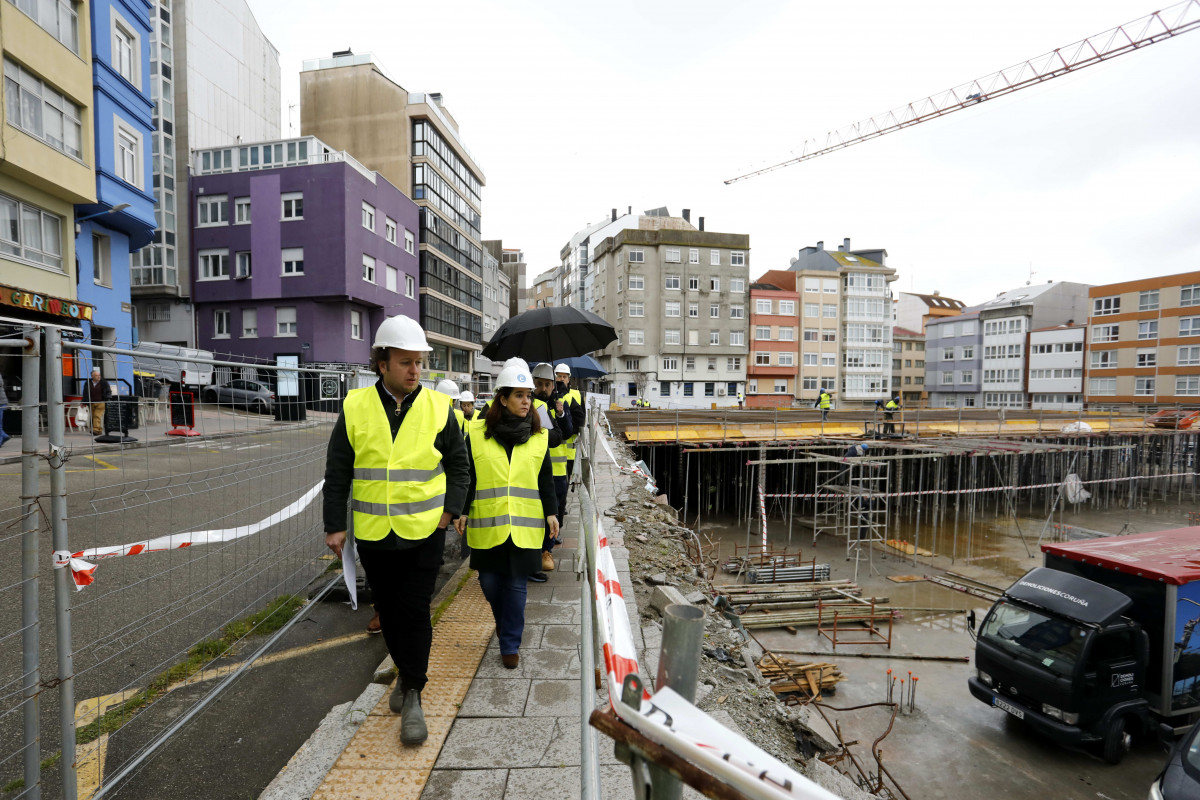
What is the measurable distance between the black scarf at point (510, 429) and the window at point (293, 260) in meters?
27.1

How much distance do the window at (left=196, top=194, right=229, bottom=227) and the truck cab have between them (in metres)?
32.4

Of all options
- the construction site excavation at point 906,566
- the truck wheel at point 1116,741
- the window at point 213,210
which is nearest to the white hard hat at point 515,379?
the construction site excavation at point 906,566

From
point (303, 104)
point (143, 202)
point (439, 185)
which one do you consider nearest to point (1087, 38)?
point (439, 185)

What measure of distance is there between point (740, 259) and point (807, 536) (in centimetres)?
3345

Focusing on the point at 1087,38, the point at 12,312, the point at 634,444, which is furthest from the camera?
the point at 1087,38

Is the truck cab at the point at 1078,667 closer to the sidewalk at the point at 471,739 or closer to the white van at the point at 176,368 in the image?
the sidewalk at the point at 471,739

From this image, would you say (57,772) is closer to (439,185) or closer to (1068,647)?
(1068,647)

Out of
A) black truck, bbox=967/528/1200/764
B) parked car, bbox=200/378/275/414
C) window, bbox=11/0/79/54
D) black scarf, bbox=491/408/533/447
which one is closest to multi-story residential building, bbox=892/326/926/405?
black truck, bbox=967/528/1200/764

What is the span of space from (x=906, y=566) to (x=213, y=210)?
105 ft

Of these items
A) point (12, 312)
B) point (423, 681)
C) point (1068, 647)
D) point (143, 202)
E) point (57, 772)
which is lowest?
point (1068, 647)

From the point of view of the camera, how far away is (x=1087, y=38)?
4788 cm

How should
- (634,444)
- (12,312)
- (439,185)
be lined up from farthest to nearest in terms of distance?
(439,185), (634,444), (12,312)

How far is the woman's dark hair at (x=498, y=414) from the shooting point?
12.3ft

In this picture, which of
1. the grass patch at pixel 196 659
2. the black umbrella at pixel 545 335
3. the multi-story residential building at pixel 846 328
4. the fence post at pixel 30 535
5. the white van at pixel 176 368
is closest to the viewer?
the fence post at pixel 30 535
